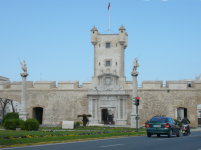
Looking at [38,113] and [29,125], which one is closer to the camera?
[29,125]

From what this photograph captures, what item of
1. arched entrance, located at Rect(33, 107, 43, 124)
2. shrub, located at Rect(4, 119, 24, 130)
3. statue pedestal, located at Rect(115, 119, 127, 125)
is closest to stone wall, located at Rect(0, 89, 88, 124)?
arched entrance, located at Rect(33, 107, 43, 124)

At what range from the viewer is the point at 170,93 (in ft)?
170

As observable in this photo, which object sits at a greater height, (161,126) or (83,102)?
(83,102)

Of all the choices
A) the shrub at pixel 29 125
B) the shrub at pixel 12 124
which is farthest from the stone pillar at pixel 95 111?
the shrub at pixel 29 125

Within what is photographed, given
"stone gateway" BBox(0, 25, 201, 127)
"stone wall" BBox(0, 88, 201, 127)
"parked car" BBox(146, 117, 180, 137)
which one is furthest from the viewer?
"stone gateway" BBox(0, 25, 201, 127)

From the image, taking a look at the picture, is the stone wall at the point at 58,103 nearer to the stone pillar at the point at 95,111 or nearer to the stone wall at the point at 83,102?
the stone wall at the point at 83,102

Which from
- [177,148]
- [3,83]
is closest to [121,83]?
[3,83]

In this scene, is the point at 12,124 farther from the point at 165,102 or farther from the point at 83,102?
the point at 165,102

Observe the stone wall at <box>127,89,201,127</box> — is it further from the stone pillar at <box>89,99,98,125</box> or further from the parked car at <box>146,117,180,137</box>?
the parked car at <box>146,117,180,137</box>

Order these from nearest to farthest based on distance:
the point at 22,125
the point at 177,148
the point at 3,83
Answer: the point at 177,148, the point at 22,125, the point at 3,83

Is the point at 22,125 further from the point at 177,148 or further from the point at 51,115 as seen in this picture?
the point at 51,115

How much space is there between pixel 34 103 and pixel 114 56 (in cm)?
1557

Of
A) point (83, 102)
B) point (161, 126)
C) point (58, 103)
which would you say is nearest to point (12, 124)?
point (161, 126)

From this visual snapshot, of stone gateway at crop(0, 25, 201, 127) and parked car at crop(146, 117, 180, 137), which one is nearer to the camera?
parked car at crop(146, 117, 180, 137)
